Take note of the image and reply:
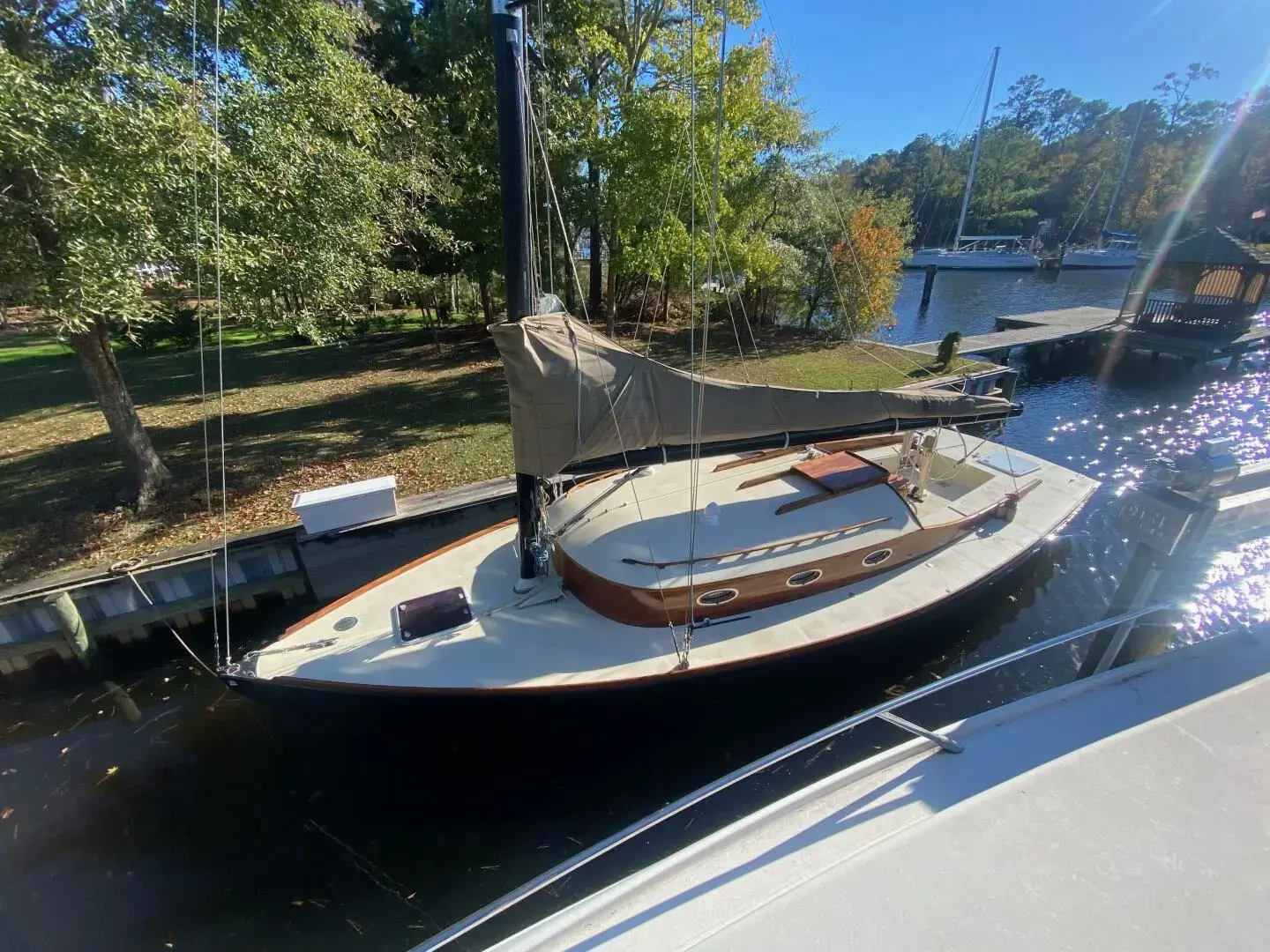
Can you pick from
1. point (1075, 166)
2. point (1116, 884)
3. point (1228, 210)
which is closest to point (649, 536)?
point (1116, 884)

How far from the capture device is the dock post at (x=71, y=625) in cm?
688

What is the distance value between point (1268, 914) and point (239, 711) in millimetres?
8655

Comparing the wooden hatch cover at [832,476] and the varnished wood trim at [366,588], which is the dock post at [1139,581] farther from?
the varnished wood trim at [366,588]

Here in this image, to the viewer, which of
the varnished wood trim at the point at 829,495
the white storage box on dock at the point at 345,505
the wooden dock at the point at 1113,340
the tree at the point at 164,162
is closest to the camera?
the tree at the point at 164,162

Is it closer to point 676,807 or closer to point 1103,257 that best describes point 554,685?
point 676,807

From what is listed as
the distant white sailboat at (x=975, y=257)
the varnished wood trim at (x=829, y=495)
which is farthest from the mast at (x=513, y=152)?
the distant white sailboat at (x=975, y=257)

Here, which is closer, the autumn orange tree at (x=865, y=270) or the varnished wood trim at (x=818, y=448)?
the varnished wood trim at (x=818, y=448)

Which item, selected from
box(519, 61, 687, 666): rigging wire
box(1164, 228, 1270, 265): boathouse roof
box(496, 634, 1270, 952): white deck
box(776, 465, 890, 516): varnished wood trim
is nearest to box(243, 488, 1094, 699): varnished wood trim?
box(519, 61, 687, 666): rigging wire

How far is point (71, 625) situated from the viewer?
7.01 m

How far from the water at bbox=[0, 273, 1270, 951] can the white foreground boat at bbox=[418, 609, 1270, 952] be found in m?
1.67

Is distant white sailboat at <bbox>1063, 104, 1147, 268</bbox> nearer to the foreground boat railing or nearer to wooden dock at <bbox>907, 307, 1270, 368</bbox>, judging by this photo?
wooden dock at <bbox>907, 307, 1270, 368</bbox>

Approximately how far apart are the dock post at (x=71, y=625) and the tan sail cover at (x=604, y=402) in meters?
6.74

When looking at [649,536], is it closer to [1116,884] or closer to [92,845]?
[1116,884]

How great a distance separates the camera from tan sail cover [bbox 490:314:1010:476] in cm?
480
